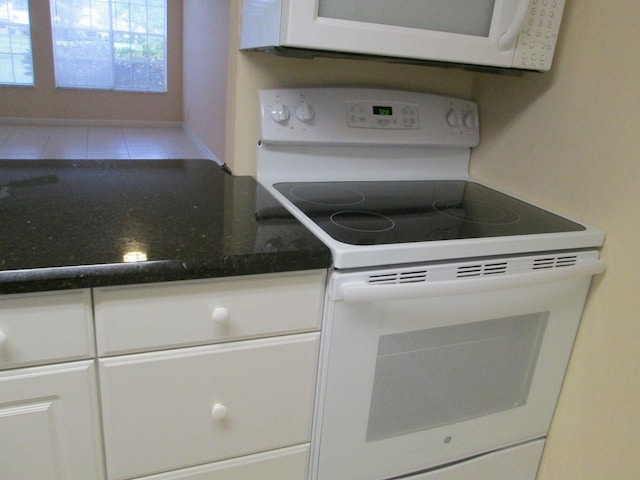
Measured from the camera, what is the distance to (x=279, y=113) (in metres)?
1.28

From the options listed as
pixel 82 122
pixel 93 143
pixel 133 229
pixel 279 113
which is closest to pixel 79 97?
pixel 82 122

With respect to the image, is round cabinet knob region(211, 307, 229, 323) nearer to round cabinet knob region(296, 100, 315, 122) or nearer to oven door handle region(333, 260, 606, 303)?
oven door handle region(333, 260, 606, 303)

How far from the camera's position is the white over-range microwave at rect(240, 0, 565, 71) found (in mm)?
976

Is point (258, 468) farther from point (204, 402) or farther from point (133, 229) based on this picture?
point (133, 229)

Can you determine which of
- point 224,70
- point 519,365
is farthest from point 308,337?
point 224,70

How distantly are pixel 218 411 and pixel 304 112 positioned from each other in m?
0.76

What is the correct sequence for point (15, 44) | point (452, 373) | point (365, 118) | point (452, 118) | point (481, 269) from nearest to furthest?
point (481, 269) → point (452, 373) → point (365, 118) → point (452, 118) → point (15, 44)

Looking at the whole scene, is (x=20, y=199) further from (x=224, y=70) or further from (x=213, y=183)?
(x=224, y=70)

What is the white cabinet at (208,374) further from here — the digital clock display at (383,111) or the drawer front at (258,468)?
the digital clock display at (383,111)

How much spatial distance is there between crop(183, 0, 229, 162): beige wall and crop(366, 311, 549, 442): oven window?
2876 mm

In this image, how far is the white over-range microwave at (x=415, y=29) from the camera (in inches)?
38.4

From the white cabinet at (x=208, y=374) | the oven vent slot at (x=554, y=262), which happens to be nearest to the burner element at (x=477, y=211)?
the oven vent slot at (x=554, y=262)

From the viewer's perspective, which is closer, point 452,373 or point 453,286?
point 453,286

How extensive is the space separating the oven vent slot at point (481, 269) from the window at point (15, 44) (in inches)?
263
